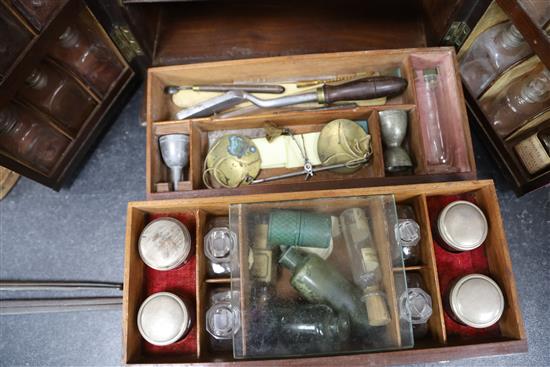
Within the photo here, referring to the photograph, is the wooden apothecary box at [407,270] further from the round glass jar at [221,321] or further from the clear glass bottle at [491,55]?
the clear glass bottle at [491,55]

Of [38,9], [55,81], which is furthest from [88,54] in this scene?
[38,9]

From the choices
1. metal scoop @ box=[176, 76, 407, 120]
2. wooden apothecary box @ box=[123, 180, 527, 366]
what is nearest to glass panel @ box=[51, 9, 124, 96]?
metal scoop @ box=[176, 76, 407, 120]

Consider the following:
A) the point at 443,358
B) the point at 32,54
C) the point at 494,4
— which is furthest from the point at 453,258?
the point at 32,54

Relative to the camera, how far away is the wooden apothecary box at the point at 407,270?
802mm

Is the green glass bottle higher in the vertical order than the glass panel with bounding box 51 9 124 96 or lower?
lower

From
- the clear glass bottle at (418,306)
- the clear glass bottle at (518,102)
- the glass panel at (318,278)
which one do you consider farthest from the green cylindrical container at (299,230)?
the clear glass bottle at (518,102)

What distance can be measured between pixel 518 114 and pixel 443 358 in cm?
71

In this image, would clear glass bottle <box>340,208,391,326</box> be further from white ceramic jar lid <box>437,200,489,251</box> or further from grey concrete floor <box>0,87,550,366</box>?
grey concrete floor <box>0,87,550,366</box>

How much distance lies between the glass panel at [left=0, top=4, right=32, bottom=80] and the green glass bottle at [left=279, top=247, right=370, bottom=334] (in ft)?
2.51

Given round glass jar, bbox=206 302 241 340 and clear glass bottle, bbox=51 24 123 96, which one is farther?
clear glass bottle, bbox=51 24 123 96

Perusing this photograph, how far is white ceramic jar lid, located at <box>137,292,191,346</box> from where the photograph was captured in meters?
0.87

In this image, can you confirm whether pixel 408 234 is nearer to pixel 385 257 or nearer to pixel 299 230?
pixel 385 257

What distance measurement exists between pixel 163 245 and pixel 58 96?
0.57m

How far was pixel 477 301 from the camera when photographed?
853 mm
